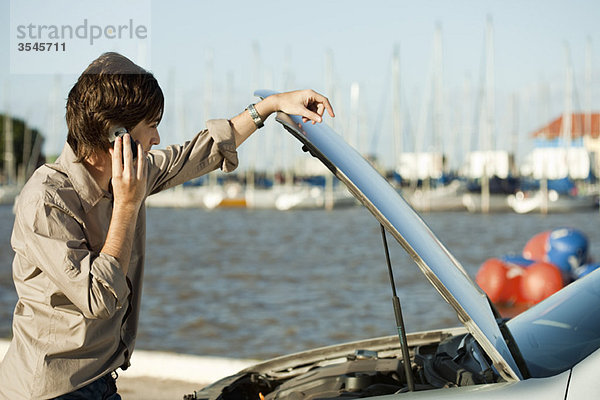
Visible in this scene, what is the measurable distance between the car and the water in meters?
6.88

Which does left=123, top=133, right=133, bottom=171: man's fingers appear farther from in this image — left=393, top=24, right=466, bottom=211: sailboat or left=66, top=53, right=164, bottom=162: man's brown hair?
left=393, top=24, right=466, bottom=211: sailboat

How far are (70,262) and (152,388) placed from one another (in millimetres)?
3344

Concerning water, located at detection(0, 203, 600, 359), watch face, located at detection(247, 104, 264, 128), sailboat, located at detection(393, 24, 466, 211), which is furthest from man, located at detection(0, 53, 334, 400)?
sailboat, located at detection(393, 24, 466, 211)

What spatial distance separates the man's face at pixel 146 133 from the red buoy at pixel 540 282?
10.1 metres

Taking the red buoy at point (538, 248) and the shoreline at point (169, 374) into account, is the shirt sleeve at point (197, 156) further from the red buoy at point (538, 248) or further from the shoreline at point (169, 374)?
the red buoy at point (538, 248)

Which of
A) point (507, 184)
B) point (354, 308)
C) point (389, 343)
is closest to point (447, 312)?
point (354, 308)

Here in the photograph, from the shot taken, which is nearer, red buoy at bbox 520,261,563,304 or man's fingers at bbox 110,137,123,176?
man's fingers at bbox 110,137,123,176

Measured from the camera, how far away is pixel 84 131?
2.02m

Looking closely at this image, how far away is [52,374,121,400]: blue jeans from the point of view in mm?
2008

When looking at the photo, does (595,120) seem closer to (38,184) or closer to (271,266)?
(271,266)

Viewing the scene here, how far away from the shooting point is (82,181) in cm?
204

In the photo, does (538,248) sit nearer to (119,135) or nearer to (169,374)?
(169,374)

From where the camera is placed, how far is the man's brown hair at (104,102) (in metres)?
2.00

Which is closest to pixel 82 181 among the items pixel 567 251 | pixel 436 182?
pixel 567 251
